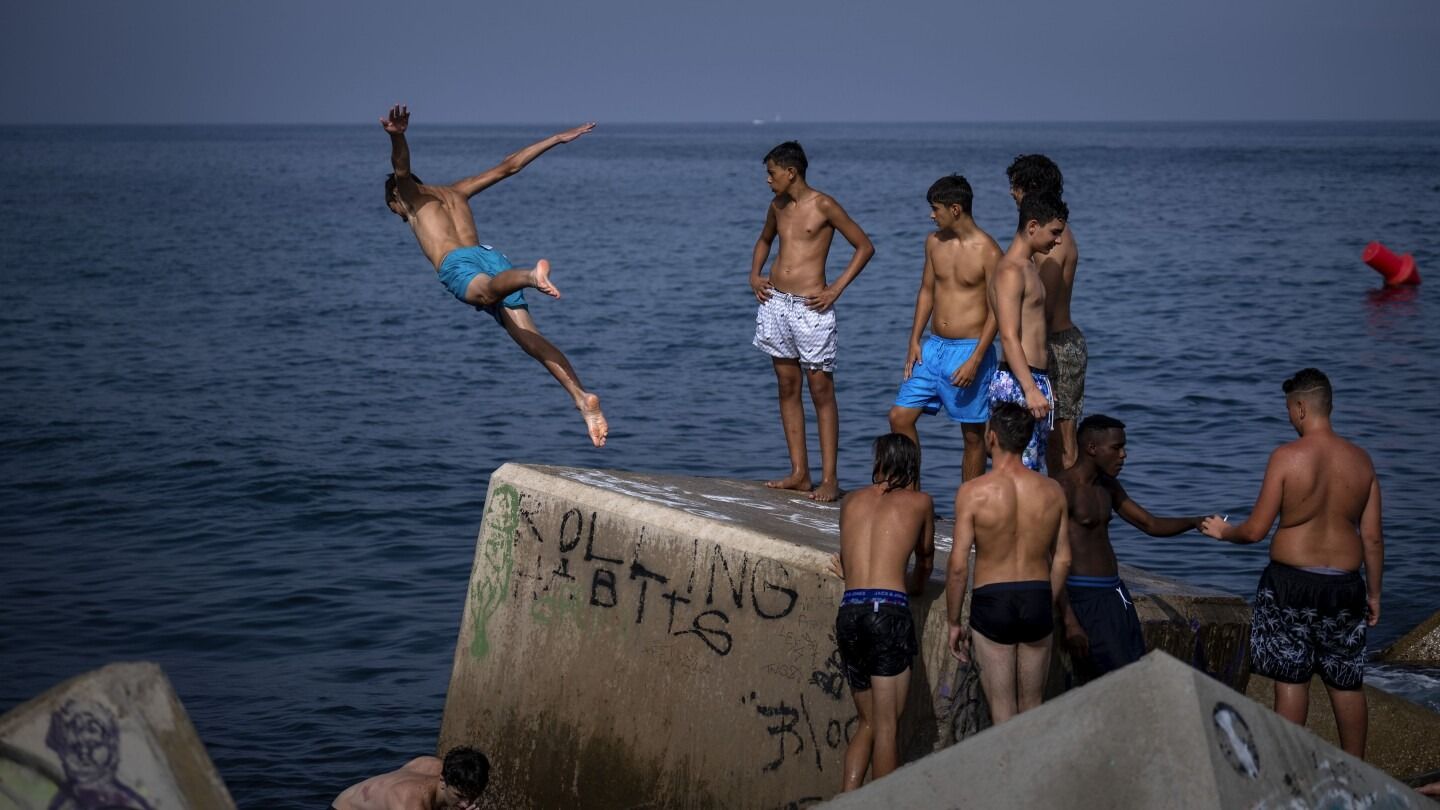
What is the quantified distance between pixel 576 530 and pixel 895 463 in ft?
6.17

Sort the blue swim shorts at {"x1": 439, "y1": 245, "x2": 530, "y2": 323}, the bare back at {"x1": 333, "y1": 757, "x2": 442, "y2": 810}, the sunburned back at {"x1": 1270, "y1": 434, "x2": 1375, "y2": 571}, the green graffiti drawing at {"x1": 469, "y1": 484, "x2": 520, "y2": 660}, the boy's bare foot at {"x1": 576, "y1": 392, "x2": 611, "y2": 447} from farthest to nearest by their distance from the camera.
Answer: the blue swim shorts at {"x1": 439, "y1": 245, "x2": 530, "y2": 323} → the boy's bare foot at {"x1": 576, "y1": 392, "x2": 611, "y2": 447} → the green graffiti drawing at {"x1": 469, "y1": 484, "x2": 520, "y2": 660} → the bare back at {"x1": 333, "y1": 757, "x2": 442, "y2": 810} → the sunburned back at {"x1": 1270, "y1": 434, "x2": 1375, "y2": 571}

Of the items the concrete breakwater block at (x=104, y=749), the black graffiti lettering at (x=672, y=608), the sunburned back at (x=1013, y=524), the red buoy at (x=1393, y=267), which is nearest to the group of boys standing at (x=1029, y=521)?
the sunburned back at (x=1013, y=524)

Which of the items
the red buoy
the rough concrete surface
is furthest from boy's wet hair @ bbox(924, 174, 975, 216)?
the red buoy

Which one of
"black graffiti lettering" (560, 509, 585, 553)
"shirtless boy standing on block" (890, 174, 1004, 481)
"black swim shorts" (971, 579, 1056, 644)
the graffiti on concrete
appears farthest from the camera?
"shirtless boy standing on block" (890, 174, 1004, 481)

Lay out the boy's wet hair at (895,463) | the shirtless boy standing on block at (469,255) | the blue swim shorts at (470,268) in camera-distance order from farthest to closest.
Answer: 1. the blue swim shorts at (470,268)
2. the shirtless boy standing on block at (469,255)
3. the boy's wet hair at (895,463)

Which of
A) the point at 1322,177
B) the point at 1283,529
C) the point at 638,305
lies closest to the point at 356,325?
the point at 638,305

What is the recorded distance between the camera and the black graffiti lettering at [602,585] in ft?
24.9

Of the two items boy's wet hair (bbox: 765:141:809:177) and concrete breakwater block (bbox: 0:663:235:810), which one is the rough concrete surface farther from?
concrete breakwater block (bbox: 0:663:235:810)

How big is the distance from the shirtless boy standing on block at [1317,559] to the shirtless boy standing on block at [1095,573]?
56 centimetres

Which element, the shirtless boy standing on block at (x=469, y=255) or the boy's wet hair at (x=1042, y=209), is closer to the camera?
the boy's wet hair at (x=1042, y=209)

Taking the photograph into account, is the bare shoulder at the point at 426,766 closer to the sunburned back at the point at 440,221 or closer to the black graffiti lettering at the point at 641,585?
the black graffiti lettering at the point at 641,585

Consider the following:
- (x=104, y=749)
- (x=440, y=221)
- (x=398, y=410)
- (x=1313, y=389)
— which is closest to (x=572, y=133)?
(x=440, y=221)

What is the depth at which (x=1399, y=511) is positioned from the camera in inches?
592

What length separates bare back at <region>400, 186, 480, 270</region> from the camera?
900 cm
